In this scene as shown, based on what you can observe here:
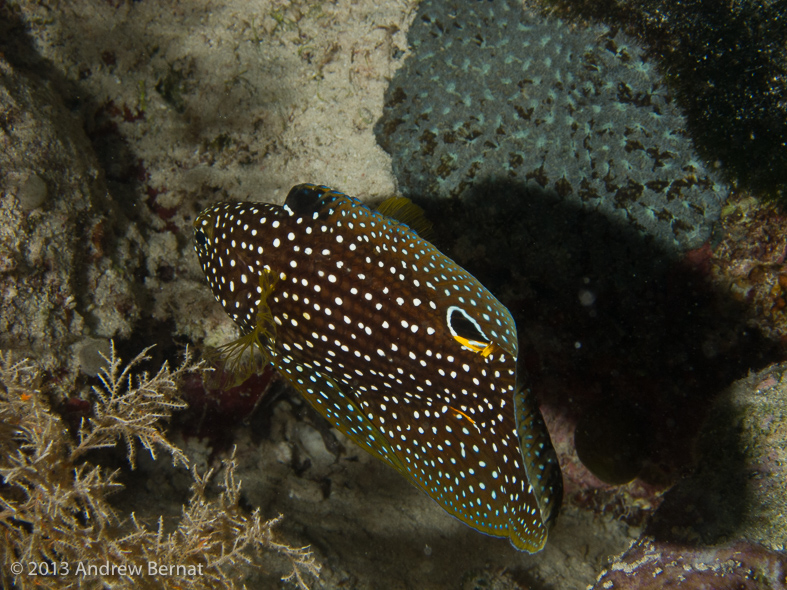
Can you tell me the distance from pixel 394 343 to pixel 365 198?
2241 millimetres

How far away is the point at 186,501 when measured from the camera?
4.35 m

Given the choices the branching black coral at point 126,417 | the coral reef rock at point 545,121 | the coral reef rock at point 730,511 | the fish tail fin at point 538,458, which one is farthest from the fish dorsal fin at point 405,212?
the coral reef rock at point 730,511

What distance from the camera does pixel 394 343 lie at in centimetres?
259

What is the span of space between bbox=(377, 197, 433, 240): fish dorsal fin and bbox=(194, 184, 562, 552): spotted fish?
0.59 ft

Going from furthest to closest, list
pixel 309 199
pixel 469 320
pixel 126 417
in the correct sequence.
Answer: pixel 126 417 < pixel 309 199 < pixel 469 320

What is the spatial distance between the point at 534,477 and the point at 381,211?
1990 mm

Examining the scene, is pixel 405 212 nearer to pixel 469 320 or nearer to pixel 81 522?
pixel 469 320

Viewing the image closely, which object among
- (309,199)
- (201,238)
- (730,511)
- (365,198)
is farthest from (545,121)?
(730,511)

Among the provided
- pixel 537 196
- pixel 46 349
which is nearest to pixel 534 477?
pixel 537 196

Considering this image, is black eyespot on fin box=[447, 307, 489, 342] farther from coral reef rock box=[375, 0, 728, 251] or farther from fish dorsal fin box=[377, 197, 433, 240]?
coral reef rock box=[375, 0, 728, 251]

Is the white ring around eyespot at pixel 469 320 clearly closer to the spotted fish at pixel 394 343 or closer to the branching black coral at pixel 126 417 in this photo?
the spotted fish at pixel 394 343

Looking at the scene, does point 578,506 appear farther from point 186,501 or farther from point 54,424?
point 54,424

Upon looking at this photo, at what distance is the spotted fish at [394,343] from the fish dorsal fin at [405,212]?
179 millimetres

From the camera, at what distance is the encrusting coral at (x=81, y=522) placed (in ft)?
9.92
